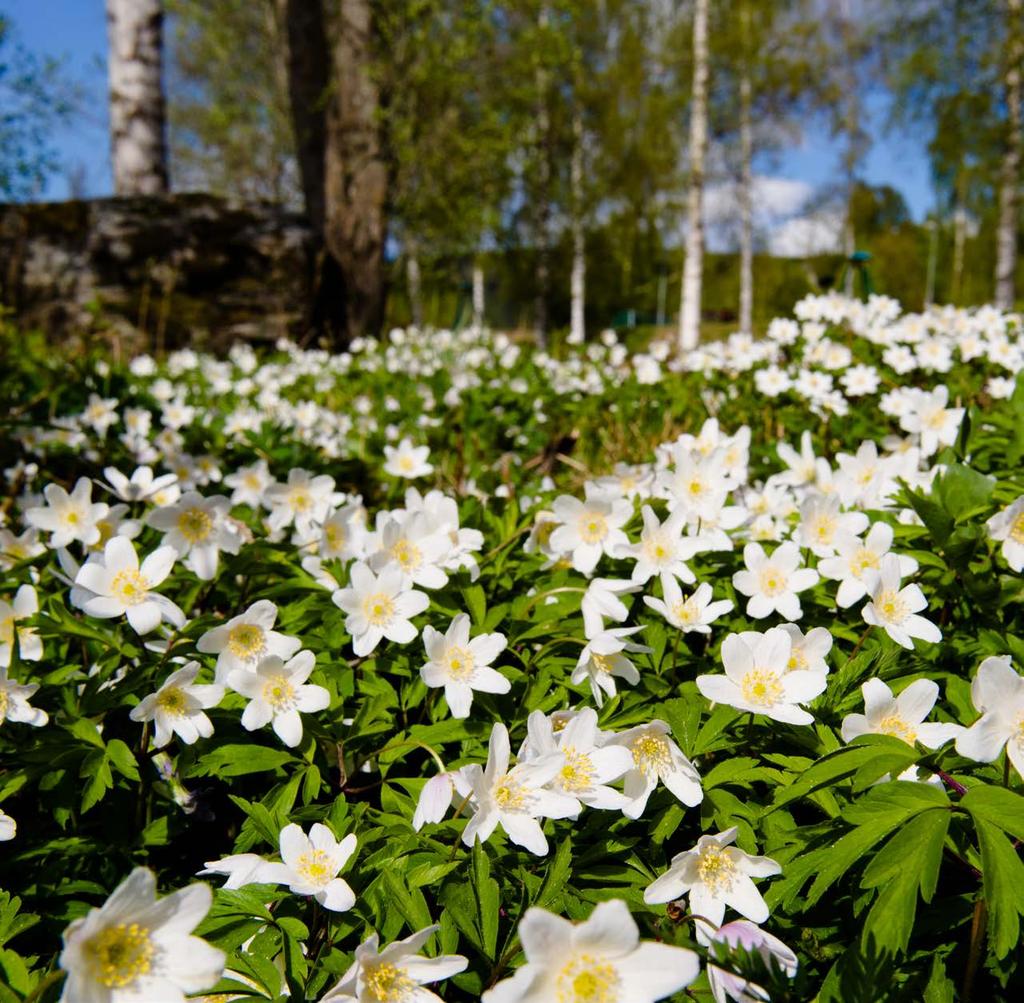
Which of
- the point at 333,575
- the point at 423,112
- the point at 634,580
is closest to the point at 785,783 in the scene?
the point at 634,580

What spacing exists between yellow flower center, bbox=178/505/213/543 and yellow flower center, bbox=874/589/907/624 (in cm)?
125

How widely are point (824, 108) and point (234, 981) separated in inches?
1034

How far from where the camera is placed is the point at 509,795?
108 cm

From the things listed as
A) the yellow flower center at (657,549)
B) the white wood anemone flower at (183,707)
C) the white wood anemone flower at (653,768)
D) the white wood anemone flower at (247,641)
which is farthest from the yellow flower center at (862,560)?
the white wood anemone flower at (183,707)

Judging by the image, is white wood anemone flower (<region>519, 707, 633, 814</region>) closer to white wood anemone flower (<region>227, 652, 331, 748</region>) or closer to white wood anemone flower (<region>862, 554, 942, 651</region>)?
white wood anemone flower (<region>227, 652, 331, 748</region>)

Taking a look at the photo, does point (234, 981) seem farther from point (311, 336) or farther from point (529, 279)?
point (529, 279)

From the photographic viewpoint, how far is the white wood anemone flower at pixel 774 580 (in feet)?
4.84

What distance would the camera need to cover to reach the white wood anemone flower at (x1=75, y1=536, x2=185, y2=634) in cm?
138

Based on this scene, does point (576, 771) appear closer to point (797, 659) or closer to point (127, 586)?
point (797, 659)

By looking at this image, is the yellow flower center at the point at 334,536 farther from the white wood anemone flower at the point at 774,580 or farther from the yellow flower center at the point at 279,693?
the white wood anemone flower at the point at 774,580

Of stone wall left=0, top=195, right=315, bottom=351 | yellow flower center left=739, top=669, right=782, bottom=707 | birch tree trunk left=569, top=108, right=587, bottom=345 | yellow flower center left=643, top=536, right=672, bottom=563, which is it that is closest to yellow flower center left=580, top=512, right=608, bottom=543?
yellow flower center left=643, top=536, right=672, bottom=563

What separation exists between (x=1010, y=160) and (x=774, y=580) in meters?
17.5

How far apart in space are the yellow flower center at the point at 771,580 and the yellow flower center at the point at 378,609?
2.22 ft

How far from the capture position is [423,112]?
501 inches
